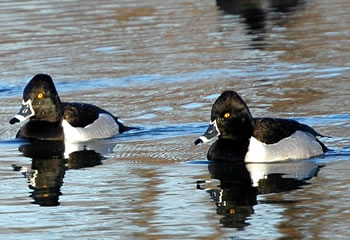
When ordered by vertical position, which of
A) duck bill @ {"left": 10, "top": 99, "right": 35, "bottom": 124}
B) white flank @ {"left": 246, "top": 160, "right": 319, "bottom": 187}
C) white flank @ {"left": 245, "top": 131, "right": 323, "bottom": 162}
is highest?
duck bill @ {"left": 10, "top": 99, "right": 35, "bottom": 124}

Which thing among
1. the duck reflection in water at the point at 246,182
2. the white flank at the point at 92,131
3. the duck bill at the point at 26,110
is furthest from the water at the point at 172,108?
the duck bill at the point at 26,110

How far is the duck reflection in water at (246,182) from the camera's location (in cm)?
1007

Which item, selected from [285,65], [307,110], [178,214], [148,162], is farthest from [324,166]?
[285,65]

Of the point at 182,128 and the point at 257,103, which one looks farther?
the point at 257,103

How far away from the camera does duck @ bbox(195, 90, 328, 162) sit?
1269cm

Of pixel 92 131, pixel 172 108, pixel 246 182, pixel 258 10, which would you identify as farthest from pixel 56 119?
pixel 258 10

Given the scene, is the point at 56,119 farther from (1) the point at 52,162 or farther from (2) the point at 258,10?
(2) the point at 258,10

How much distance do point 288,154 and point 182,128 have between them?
2.76 meters

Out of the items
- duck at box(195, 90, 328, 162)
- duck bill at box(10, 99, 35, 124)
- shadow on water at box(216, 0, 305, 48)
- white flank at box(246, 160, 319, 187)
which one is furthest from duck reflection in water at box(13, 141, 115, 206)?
shadow on water at box(216, 0, 305, 48)

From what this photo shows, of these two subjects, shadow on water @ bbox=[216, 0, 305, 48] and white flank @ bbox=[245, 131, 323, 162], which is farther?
shadow on water @ bbox=[216, 0, 305, 48]

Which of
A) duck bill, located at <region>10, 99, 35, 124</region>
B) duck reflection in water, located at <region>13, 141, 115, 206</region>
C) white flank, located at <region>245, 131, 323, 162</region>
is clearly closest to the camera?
duck reflection in water, located at <region>13, 141, 115, 206</region>

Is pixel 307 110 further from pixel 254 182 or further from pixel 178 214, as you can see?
pixel 178 214

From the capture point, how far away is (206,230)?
9281 millimetres

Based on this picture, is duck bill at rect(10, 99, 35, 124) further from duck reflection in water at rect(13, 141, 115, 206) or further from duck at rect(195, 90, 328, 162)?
duck at rect(195, 90, 328, 162)
